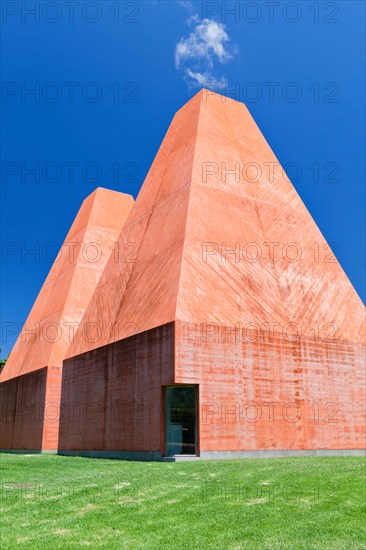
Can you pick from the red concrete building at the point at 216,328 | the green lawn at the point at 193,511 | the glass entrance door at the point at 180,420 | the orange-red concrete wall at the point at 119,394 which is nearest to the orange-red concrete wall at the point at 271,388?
the red concrete building at the point at 216,328

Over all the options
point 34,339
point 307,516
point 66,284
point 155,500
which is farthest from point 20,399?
point 307,516

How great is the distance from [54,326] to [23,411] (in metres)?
5.22

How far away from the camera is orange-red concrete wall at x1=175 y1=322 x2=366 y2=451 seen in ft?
54.9

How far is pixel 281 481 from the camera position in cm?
983

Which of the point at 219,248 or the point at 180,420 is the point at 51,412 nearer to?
the point at 180,420

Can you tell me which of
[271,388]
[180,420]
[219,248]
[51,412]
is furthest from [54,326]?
[271,388]

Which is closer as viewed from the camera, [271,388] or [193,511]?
[193,511]

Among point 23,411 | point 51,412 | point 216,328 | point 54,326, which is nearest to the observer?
point 216,328

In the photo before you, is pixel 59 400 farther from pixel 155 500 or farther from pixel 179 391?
pixel 155 500

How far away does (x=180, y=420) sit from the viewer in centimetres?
1680

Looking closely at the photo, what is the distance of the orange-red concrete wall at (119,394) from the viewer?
17156 mm

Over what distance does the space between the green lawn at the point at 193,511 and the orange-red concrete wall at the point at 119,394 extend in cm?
603

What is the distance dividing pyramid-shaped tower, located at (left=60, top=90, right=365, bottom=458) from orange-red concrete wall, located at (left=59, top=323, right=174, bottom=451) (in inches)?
2.9

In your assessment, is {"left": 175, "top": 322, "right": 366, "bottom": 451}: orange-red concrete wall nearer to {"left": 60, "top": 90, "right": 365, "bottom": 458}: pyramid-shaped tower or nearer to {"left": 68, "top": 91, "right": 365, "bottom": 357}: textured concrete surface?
{"left": 60, "top": 90, "right": 365, "bottom": 458}: pyramid-shaped tower
